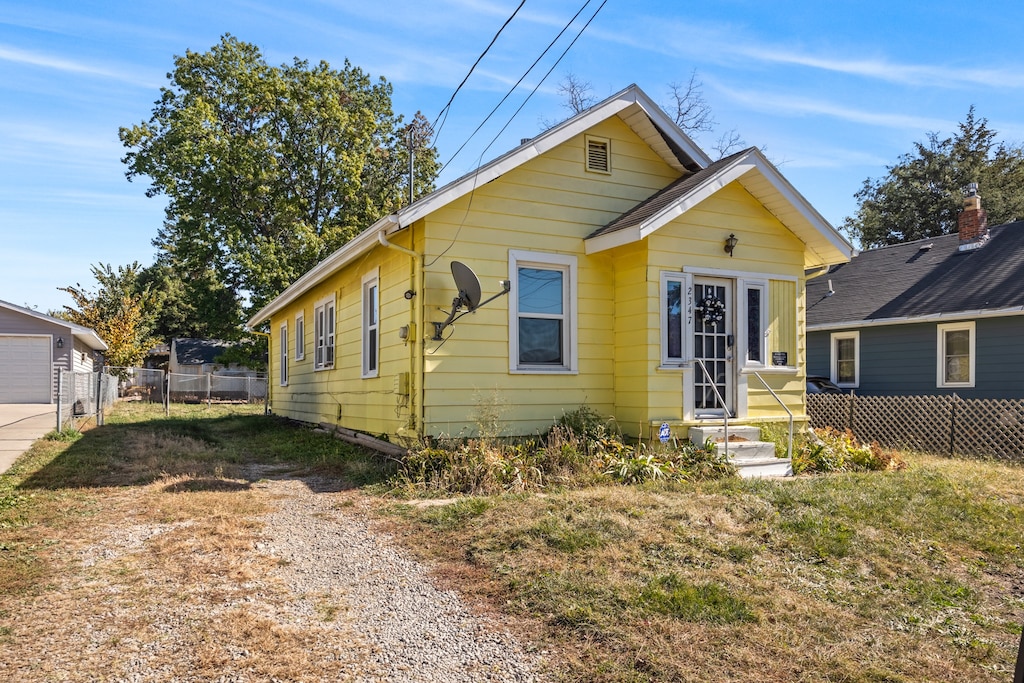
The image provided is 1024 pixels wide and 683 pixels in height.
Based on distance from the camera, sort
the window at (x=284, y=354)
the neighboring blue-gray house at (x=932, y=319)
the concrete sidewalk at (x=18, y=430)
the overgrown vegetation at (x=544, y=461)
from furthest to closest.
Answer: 1. the window at (x=284, y=354)
2. the neighboring blue-gray house at (x=932, y=319)
3. the concrete sidewalk at (x=18, y=430)
4. the overgrown vegetation at (x=544, y=461)

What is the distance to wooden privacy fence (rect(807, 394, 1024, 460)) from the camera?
11398mm

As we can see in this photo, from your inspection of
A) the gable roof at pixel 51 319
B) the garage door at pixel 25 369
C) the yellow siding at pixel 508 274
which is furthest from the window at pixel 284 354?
the yellow siding at pixel 508 274

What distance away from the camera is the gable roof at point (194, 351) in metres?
44.2

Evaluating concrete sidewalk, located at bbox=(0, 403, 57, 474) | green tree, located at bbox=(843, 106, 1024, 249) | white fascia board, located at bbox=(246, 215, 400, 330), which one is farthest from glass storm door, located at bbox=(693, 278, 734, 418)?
green tree, located at bbox=(843, 106, 1024, 249)

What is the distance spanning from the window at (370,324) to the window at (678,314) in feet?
14.2

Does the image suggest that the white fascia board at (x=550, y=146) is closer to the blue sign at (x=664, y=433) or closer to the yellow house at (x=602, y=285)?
the yellow house at (x=602, y=285)

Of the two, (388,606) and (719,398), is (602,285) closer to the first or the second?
(719,398)

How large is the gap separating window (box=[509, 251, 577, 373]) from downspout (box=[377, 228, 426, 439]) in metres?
1.23

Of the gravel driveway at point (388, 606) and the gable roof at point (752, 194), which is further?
the gable roof at point (752, 194)

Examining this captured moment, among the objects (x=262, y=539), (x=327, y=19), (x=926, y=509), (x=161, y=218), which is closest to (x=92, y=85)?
(x=327, y=19)

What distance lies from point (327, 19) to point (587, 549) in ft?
19.8

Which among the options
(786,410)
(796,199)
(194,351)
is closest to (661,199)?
(796,199)

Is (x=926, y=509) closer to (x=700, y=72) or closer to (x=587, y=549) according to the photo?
(x=587, y=549)

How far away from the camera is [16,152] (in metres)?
11.1
